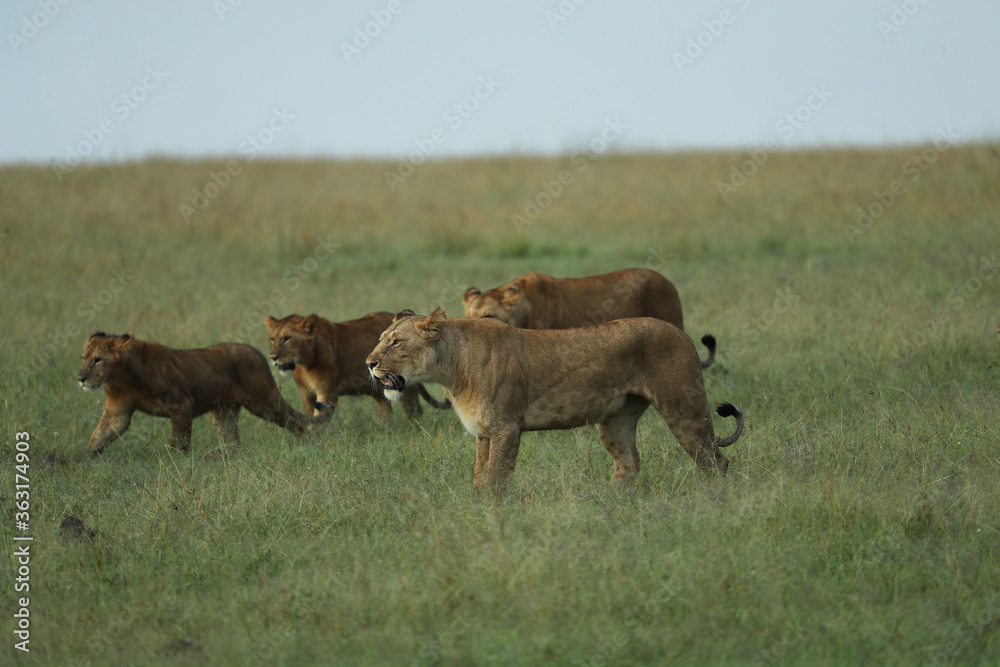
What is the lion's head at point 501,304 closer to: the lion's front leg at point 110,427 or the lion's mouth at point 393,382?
the lion's front leg at point 110,427

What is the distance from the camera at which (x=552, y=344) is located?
5.93 metres

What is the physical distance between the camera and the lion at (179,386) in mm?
7469

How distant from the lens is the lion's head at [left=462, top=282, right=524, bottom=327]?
8.70m

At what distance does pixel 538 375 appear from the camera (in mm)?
5840

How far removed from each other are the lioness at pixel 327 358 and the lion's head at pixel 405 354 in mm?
2677

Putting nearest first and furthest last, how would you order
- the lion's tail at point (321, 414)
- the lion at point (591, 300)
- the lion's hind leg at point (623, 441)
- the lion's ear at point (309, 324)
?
the lion's hind leg at point (623, 441), the lion's tail at point (321, 414), the lion's ear at point (309, 324), the lion at point (591, 300)

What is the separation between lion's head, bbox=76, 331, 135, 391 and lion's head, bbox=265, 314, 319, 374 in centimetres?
118

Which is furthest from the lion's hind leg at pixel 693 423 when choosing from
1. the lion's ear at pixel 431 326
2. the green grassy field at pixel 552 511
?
the lion's ear at pixel 431 326

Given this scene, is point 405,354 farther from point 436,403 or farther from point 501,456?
point 436,403

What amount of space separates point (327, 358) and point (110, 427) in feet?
5.84

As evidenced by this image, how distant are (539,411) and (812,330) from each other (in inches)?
224

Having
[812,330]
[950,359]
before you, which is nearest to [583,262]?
[812,330]

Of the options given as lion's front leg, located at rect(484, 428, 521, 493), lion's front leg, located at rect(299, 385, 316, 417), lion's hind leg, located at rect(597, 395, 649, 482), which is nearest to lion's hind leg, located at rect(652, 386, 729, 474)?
lion's hind leg, located at rect(597, 395, 649, 482)

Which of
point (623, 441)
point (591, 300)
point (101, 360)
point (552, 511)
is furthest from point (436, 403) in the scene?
point (552, 511)
